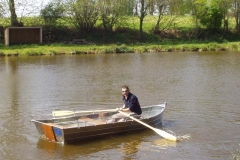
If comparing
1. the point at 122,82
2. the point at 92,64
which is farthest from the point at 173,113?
the point at 92,64

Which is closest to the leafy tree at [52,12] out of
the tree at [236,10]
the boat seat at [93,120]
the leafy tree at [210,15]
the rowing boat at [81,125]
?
the leafy tree at [210,15]

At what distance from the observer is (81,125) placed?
14266mm

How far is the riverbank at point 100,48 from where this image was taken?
41.2 metres

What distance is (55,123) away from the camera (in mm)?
14266

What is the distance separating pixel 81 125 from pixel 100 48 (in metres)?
29.8

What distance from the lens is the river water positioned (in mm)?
13156

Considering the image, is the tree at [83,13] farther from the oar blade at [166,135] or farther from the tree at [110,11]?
the oar blade at [166,135]

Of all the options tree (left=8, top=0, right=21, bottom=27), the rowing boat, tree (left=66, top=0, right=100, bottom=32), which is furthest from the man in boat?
tree (left=66, top=0, right=100, bottom=32)

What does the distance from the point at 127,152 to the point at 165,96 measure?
27.0 ft

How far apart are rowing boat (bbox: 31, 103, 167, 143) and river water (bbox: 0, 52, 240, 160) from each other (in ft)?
0.80

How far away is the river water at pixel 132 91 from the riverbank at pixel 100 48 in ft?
7.76

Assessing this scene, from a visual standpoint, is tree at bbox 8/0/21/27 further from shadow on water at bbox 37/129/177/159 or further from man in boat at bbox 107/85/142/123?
shadow on water at bbox 37/129/177/159

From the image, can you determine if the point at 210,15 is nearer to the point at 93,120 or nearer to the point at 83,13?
the point at 83,13

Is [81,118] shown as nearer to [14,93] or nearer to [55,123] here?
[55,123]
